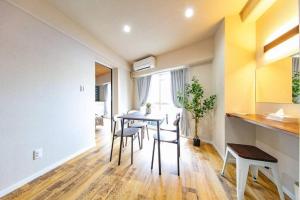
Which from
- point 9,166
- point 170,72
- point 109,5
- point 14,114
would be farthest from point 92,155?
point 170,72

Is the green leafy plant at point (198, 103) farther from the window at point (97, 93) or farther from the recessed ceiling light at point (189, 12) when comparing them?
the window at point (97, 93)

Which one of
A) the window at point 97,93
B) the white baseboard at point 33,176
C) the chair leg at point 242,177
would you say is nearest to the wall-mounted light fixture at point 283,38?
the chair leg at point 242,177

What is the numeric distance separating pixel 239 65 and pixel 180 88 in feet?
5.25

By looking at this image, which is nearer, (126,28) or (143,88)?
(126,28)

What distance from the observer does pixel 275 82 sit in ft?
5.98

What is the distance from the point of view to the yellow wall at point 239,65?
7.19ft

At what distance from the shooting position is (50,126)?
1989mm

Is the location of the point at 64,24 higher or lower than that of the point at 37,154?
higher

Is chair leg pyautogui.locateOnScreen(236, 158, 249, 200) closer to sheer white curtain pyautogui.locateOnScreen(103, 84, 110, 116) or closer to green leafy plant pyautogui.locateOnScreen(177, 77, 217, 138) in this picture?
green leafy plant pyautogui.locateOnScreen(177, 77, 217, 138)

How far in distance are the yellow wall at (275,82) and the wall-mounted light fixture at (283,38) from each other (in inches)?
9.5

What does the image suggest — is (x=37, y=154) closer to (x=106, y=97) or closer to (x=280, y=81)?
(x=280, y=81)

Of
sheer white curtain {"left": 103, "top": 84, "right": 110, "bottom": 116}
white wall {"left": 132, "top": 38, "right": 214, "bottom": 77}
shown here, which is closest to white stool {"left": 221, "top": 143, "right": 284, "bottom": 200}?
white wall {"left": 132, "top": 38, "right": 214, "bottom": 77}

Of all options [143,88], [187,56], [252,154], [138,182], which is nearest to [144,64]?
[143,88]

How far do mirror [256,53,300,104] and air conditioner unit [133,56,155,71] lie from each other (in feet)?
8.14
